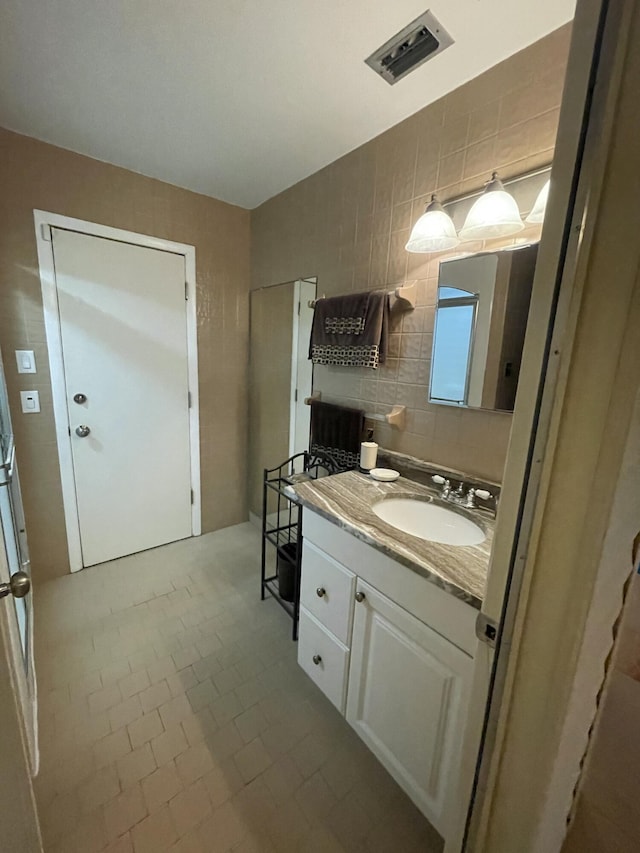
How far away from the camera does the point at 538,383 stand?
482 millimetres

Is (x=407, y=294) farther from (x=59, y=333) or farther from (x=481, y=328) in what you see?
(x=59, y=333)

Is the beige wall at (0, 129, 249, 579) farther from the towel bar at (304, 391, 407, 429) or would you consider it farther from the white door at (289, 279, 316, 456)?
the towel bar at (304, 391, 407, 429)

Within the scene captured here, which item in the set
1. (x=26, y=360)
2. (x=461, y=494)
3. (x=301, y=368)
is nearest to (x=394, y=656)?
(x=461, y=494)

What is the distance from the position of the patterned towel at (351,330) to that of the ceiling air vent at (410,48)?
0.73 m

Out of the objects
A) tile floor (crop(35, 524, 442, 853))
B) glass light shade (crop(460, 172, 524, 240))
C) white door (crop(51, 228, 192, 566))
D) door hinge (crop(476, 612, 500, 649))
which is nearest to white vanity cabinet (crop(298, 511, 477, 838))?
tile floor (crop(35, 524, 442, 853))

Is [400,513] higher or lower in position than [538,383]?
lower

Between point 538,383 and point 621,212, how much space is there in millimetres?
208

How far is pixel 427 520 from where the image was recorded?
53.0 inches

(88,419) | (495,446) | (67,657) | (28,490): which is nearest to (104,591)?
(67,657)

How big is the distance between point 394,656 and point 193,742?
33.2 inches

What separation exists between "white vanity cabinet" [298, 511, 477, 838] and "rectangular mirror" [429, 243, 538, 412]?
0.70 metres

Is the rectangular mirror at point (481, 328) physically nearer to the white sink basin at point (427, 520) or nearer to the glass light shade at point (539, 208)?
the glass light shade at point (539, 208)

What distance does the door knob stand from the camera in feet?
2.01

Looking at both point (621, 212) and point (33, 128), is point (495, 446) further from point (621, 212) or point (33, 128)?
point (33, 128)
